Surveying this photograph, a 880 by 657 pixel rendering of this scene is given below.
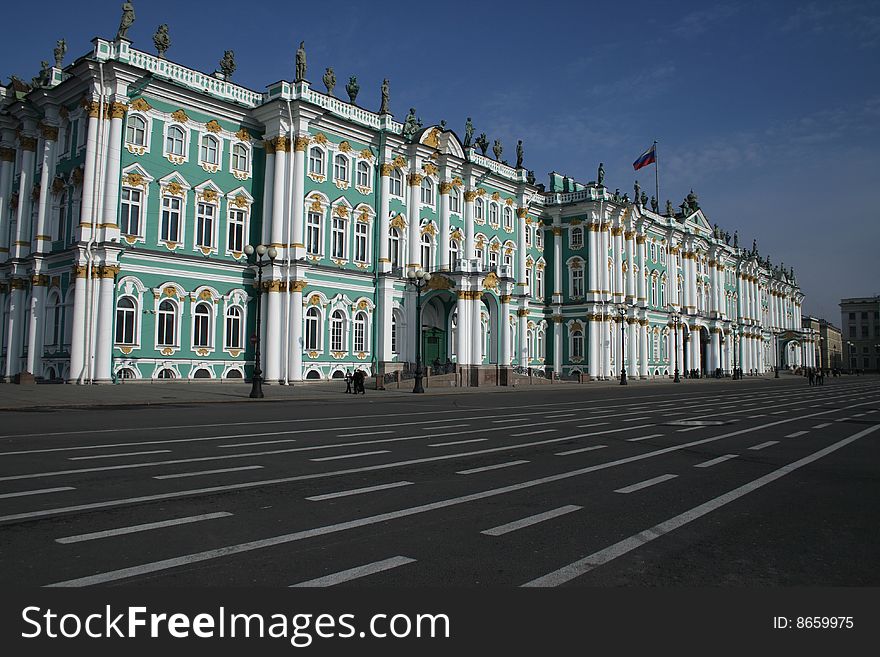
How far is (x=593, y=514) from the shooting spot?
25.9 feet

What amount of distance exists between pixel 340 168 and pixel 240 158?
21.3ft

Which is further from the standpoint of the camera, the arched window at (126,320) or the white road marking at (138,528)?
the arched window at (126,320)

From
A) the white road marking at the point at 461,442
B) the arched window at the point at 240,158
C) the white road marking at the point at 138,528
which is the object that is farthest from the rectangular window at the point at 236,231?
the white road marking at the point at 138,528

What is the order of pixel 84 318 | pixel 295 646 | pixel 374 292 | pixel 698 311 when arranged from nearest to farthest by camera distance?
pixel 295 646 < pixel 84 318 < pixel 374 292 < pixel 698 311

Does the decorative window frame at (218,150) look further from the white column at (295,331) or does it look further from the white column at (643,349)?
the white column at (643,349)

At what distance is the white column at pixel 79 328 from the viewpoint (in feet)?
112

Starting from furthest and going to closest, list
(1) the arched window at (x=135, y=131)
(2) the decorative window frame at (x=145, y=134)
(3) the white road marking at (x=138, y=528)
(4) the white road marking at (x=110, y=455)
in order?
(1) the arched window at (x=135, y=131)
(2) the decorative window frame at (x=145, y=134)
(4) the white road marking at (x=110, y=455)
(3) the white road marking at (x=138, y=528)

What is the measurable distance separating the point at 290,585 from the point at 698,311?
88.1 m

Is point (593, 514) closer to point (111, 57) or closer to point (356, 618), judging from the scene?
point (356, 618)

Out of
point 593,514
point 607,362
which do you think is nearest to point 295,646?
point 593,514

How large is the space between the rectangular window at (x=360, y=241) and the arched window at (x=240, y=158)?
8.04 m

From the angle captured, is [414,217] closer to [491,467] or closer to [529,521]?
[491,467]

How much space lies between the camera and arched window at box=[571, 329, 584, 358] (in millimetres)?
66562

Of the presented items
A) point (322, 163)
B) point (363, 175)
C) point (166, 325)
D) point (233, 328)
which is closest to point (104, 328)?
point (166, 325)
